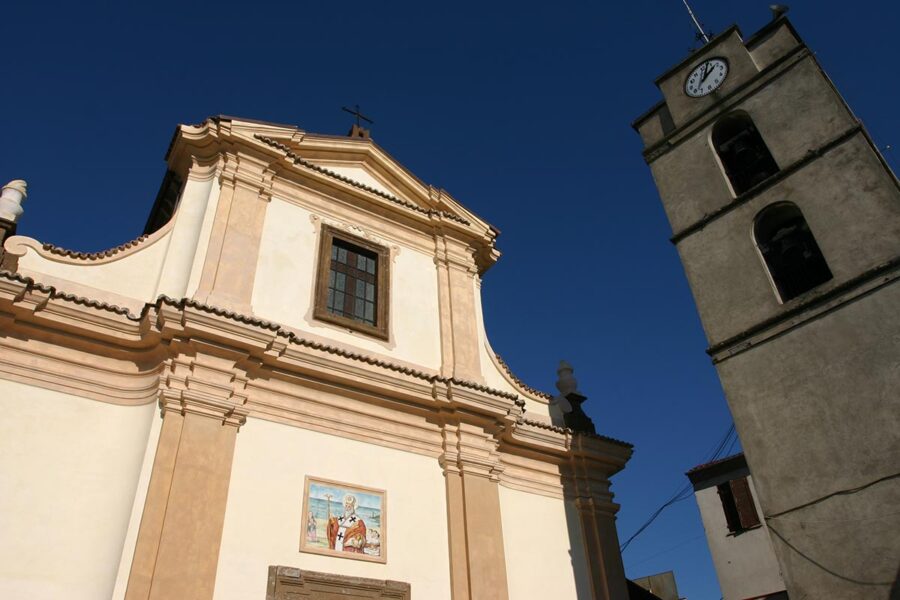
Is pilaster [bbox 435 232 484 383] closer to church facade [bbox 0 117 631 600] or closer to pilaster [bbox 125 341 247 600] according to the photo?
church facade [bbox 0 117 631 600]

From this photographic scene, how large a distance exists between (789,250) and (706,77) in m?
4.03

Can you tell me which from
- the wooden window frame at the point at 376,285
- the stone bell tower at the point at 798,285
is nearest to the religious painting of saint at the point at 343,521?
the wooden window frame at the point at 376,285

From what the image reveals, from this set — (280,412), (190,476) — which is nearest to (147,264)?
(280,412)

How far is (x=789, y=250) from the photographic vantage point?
33.8ft

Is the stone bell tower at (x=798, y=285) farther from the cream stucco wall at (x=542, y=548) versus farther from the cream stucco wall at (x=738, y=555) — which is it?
the cream stucco wall at (x=738, y=555)

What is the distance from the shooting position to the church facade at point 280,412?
7488 mm

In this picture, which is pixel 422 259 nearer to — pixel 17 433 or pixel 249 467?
pixel 249 467

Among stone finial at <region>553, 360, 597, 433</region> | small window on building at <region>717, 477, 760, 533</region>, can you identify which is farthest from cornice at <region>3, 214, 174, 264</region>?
small window on building at <region>717, 477, 760, 533</region>

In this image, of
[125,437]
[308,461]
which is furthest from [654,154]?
[125,437]

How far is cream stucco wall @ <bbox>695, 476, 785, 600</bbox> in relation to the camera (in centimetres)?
1794

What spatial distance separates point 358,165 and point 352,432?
529 cm

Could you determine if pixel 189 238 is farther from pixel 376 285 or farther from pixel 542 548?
pixel 542 548

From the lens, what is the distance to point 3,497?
7074mm

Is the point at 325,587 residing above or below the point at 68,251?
below
